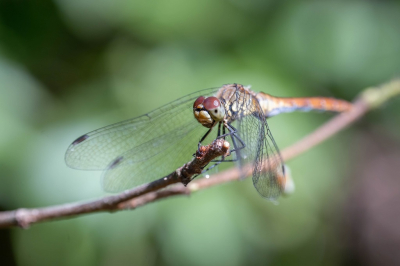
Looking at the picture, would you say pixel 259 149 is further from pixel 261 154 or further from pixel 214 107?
pixel 214 107

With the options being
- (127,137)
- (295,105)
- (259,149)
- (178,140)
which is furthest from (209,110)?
(295,105)

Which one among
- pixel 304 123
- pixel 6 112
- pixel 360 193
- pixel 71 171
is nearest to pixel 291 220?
pixel 304 123

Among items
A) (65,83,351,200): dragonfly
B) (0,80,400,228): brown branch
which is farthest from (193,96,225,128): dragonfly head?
(0,80,400,228): brown branch

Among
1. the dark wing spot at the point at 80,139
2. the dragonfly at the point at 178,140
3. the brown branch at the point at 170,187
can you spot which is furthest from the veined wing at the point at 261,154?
the dark wing spot at the point at 80,139

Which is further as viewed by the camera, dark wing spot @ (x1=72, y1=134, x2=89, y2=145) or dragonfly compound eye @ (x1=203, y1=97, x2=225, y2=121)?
dark wing spot @ (x1=72, y1=134, x2=89, y2=145)

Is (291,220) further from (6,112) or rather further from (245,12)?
(6,112)

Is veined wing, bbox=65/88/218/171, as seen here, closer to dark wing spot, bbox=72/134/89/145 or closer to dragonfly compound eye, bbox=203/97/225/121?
dark wing spot, bbox=72/134/89/145
